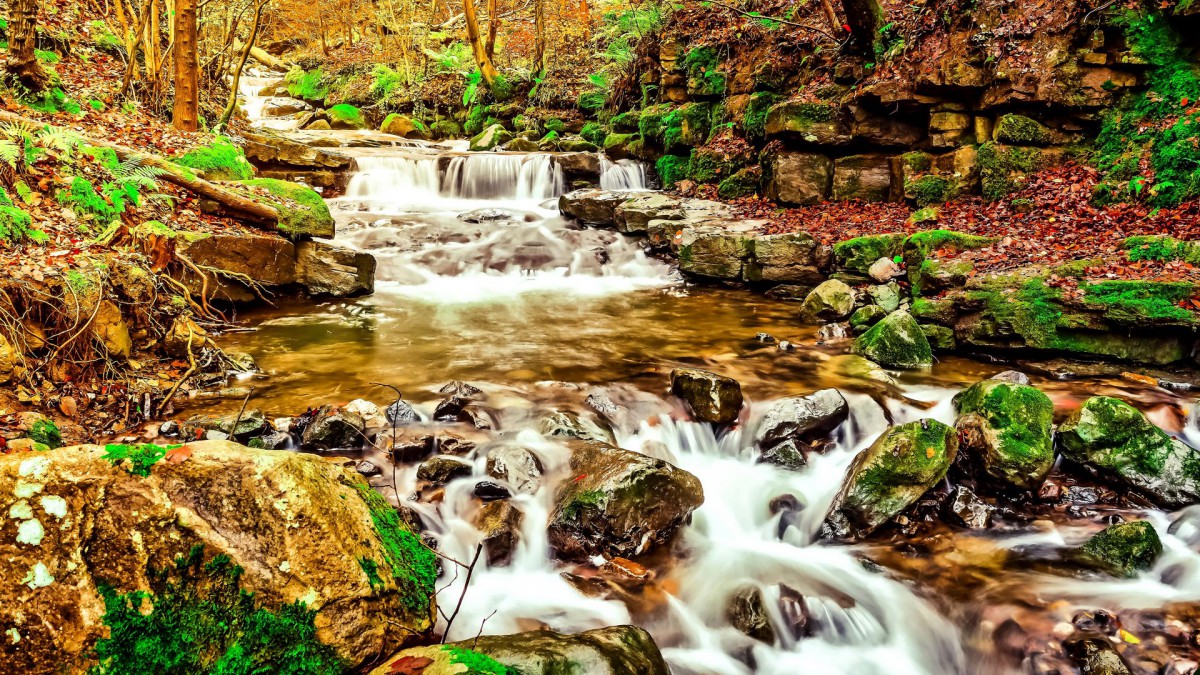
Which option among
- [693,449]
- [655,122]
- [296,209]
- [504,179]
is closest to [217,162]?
[296,209]

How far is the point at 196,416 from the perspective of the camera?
483cm

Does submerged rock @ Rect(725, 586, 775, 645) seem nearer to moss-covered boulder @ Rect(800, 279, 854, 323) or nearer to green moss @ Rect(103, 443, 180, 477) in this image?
green moss @ Rect(103, 443, 180, 477)

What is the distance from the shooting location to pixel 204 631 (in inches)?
83.9

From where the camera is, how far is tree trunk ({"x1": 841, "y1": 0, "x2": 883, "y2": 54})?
35.4 feet

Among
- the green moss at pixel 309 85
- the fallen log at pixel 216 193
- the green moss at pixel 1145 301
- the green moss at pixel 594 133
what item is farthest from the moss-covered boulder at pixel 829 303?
the green moss at pixel 309 85

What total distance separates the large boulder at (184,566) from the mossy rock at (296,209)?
7.16 meters

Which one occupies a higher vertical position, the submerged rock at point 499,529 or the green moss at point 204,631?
the green moss at point 204,631

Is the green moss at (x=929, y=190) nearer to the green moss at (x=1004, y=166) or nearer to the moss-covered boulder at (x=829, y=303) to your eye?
the green moss at (x=1004, y=166)

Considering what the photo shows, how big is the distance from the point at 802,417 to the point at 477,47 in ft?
62.1

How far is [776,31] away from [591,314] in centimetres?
831

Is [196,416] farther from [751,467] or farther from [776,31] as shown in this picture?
[776,31]

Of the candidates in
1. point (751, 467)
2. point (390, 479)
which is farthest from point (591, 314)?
point (390, 479)

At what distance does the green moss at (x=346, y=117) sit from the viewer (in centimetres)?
2140

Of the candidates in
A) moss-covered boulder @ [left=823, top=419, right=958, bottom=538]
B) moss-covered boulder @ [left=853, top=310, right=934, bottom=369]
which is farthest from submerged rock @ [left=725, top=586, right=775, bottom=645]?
moss-covered boulder @ [left=853, top=310, right=934, bottom=369]
